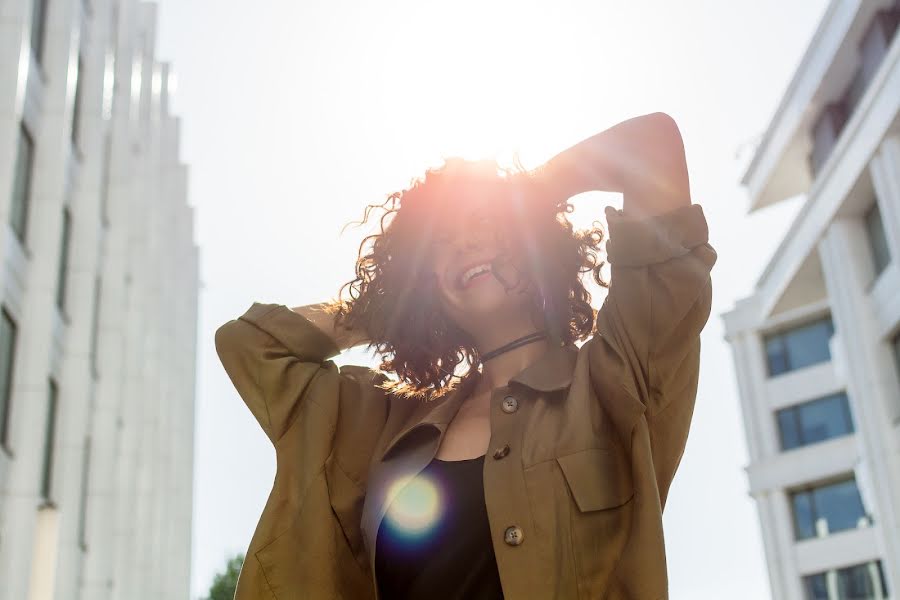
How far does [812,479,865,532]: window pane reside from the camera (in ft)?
106

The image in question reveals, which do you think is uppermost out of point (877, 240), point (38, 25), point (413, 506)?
point (38, 25)

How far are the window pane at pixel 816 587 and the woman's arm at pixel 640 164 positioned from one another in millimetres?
32854

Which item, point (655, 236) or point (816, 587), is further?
point (816, 587)

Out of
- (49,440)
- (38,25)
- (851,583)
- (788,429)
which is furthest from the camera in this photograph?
(788,429)

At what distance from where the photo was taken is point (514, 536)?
6.83ft

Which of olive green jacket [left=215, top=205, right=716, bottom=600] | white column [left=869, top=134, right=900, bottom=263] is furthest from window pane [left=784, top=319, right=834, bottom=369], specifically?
olive green jacket [left=215, top=205, right=716, bottom=600]

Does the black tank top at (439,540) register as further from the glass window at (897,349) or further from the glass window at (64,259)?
the glass window at (897,349)

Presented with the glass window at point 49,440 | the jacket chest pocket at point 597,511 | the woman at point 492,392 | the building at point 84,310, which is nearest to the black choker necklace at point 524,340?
the woman at point 492,392

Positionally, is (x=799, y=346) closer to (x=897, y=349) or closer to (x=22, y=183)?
(x=897, y=349)

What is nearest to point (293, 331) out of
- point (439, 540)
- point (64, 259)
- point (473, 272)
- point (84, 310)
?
point (473, 272)

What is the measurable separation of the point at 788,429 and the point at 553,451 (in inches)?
1359

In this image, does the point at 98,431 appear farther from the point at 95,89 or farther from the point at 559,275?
the point at 559,275

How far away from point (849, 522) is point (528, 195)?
3249 centimetres

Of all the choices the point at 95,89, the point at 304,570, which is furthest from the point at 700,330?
the point at 95,89
